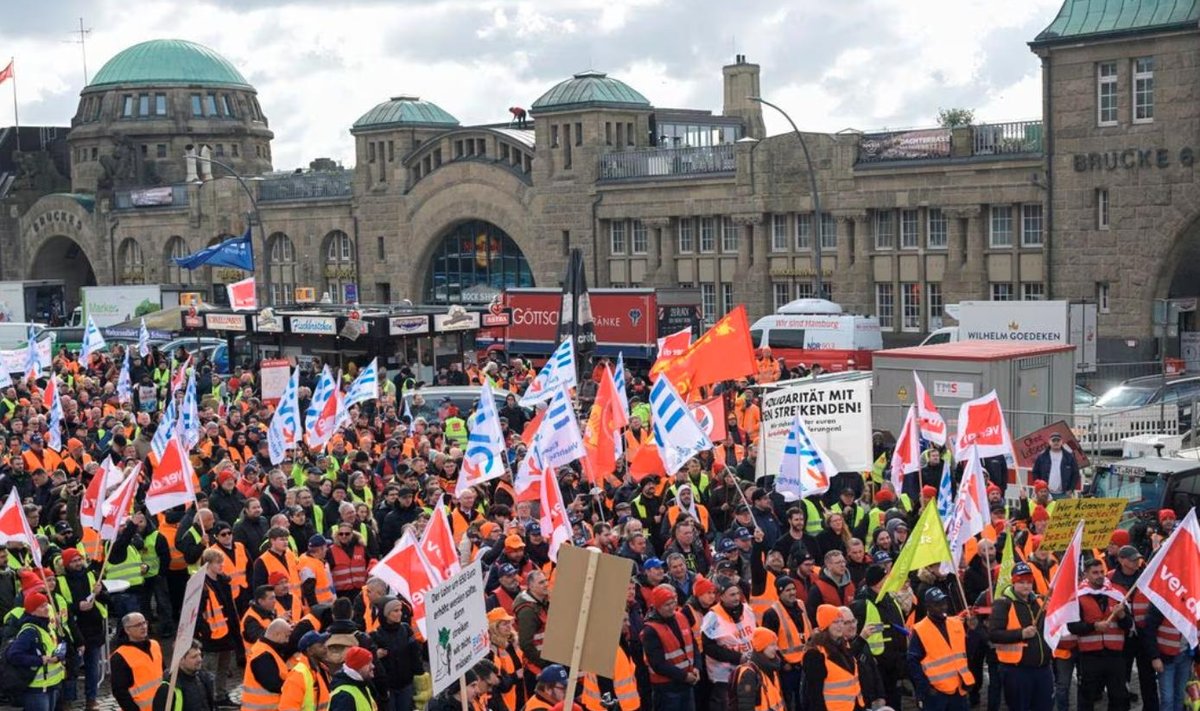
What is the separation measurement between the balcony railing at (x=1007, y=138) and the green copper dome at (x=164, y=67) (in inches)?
1927

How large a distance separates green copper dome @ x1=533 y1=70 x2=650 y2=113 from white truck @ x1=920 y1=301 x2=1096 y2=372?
2014 centimetres

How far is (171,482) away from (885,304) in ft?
97.3

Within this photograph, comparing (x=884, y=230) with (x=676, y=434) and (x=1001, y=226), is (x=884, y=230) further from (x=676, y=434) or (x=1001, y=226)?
(x=676, y=434)

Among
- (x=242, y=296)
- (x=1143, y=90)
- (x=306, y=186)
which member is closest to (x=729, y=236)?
(x=1143, y=90)

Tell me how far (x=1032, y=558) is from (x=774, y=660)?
3198 mm

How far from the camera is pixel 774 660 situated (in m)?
11.8

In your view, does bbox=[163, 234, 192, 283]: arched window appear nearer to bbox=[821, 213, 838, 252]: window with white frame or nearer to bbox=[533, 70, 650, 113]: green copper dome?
bbox=[533, 70, 650, 113]: green copper dome

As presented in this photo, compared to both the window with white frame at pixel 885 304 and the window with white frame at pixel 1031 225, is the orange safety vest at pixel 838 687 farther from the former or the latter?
the window with white frame at pixel 885 304

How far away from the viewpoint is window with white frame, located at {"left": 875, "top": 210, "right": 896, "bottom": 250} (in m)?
43.4

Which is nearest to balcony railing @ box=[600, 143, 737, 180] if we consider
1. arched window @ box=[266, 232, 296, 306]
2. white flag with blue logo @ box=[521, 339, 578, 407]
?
arched window @ box=[266, 232, 296, 306]

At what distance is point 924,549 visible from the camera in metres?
12.7

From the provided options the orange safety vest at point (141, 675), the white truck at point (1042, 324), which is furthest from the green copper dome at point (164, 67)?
the orange safety vest at point (141, 675)

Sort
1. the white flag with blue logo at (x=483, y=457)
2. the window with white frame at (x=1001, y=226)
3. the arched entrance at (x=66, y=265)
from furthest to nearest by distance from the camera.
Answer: the arched entrance at (x=66, y=265) < the window with white frame at (x=1001, y=226) < the white flag with blue logo at (x=483, y=457)

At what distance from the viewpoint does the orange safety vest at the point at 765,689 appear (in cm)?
1155
